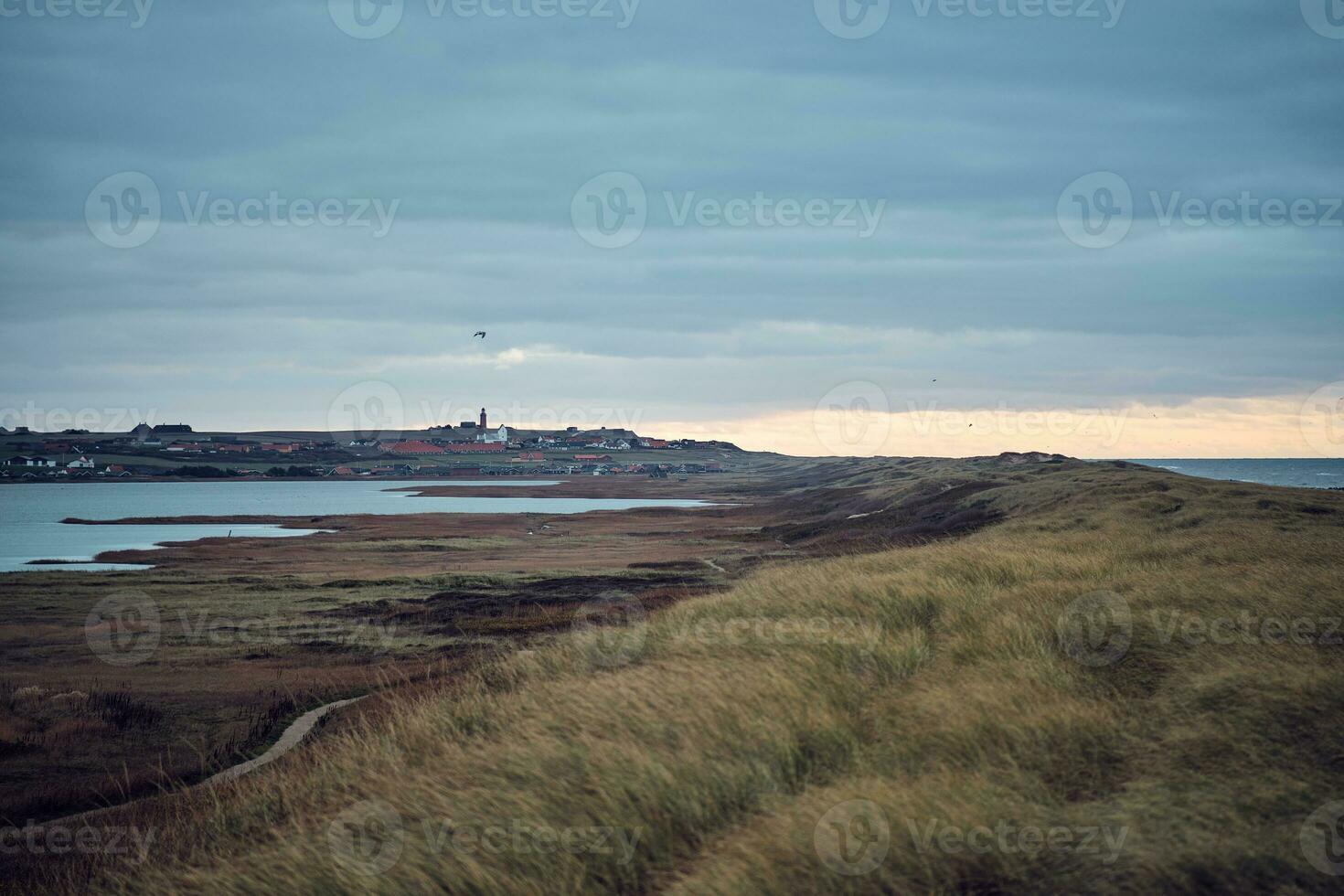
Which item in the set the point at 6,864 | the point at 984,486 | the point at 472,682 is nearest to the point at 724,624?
the point at 472,682

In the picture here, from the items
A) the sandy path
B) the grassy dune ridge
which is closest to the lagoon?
the sandy path

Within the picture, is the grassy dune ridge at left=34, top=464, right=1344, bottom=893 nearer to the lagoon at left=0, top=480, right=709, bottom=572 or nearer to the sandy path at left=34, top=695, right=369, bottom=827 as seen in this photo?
the sandy path at left=34, top=695, right=369, bottom=827

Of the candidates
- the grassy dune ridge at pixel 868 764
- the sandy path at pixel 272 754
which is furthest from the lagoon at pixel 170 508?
the grassy dune ridge at pixel 868 764

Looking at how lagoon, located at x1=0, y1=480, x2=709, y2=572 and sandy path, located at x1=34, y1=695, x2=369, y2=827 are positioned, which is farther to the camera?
lagoon, located at x1=0, y1=480, x2=709, y2=572

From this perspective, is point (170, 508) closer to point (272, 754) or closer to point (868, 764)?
point (272, 754)

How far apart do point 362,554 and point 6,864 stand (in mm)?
47462

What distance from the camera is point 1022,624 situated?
1255cm

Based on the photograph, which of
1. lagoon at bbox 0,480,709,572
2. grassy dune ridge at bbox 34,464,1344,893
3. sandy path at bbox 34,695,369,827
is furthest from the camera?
lagoon at bbox 0,480,709,572

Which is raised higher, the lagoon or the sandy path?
the sandy path

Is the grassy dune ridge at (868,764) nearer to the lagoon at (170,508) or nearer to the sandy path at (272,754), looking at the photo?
the sandy path at (272,754)

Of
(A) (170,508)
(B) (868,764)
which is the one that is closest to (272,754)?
(B) (868,764)

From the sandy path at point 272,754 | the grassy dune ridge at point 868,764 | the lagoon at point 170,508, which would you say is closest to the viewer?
the grassy dune ridge at point 868,764

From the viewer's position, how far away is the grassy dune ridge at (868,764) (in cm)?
719

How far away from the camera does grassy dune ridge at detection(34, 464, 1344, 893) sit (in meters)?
7.19
